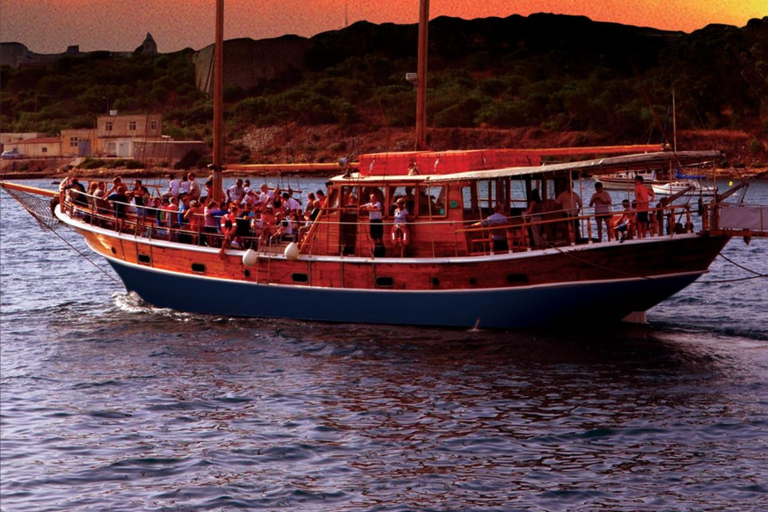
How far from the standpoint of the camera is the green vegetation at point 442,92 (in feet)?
431

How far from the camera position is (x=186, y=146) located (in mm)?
142875

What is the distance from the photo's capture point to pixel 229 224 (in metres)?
29.8

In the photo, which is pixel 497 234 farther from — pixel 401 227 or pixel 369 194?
pixel 369 194

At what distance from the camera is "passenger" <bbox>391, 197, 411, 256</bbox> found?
27875mm

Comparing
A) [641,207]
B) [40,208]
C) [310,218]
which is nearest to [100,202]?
[40,208]

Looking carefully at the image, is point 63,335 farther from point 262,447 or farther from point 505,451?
point 505,451

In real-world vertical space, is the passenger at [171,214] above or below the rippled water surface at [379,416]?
above

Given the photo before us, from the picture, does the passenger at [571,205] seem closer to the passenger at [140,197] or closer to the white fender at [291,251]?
the white fender at [291,251]

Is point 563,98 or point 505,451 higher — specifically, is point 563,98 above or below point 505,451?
above

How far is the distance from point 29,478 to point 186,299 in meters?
13.5

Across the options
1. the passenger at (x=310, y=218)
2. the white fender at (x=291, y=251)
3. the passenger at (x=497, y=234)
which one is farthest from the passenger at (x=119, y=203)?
the passenger at (x=497, y=234)

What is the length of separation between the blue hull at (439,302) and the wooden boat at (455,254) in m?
0.03

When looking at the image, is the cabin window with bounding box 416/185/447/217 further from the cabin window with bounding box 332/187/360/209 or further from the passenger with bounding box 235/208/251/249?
the passenger with bounding box 235/208/251/249

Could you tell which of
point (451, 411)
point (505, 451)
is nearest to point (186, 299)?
point (451, 411)
